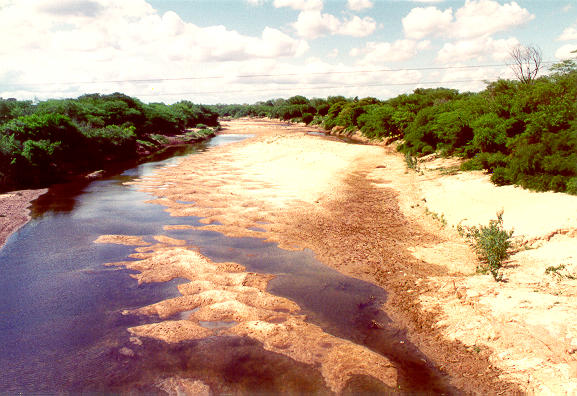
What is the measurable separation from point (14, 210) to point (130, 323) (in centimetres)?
1577

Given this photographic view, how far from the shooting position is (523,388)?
24.0 ft

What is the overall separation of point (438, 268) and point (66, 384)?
1118 cm

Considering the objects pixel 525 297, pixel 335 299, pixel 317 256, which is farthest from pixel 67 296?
pixel 525 297

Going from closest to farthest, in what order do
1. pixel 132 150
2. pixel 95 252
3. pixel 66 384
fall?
pixel 66 384 < pixel 95 252 < pixel 132 150

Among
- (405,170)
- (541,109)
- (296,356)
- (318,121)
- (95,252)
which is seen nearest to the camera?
(296,356)

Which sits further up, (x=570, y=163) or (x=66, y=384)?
(x=570, y=163)

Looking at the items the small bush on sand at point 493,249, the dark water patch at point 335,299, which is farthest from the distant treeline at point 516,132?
the dark water patch at point 335,299

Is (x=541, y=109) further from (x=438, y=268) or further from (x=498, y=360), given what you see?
(x=498, y=360)

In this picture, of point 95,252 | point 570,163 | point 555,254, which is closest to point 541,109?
point 570,163

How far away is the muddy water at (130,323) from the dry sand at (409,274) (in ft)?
1.43

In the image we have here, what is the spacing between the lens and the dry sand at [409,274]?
816 cm

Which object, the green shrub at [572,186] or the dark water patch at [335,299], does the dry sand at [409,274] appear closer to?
the dark water patch at [335,299]

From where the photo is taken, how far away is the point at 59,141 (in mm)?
31469

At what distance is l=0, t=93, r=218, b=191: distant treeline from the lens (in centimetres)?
2728
